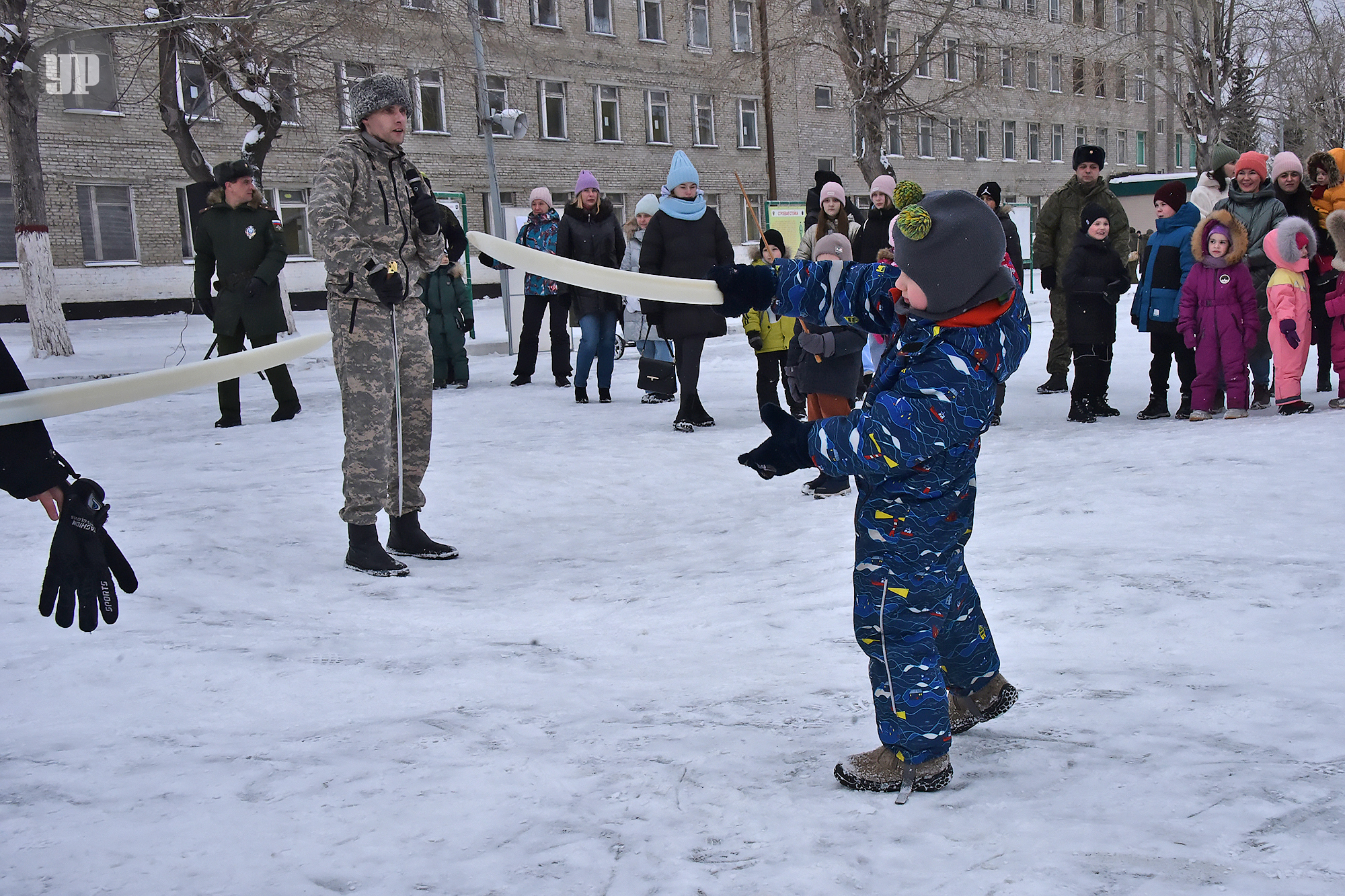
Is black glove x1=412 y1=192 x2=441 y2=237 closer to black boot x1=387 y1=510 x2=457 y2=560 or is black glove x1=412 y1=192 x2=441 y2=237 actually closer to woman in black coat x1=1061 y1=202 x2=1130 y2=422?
black boot x1=387 y1=510 x2=457 y2=560

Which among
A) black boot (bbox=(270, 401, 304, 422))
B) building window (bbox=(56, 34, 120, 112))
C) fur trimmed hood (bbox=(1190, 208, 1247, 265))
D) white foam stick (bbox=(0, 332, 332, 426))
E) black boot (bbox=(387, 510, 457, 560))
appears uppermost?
building window (bbox=(56, 34, 120, 112))

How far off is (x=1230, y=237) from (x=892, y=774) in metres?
6.06

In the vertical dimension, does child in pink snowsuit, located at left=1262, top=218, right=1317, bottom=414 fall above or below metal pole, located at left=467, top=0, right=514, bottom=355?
below

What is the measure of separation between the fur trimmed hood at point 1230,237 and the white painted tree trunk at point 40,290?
13967mm

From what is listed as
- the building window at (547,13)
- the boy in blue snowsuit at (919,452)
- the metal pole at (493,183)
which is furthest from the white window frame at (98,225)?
the boy in blue snowsuit at (919,452)

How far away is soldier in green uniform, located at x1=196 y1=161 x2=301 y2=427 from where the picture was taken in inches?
343

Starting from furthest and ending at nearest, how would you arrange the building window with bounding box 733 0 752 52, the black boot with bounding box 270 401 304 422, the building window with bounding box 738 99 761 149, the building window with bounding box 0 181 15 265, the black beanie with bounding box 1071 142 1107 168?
1. the building window with bounding box 738 99 761 149
2. the building window with bounding box 733 0 752 52
3. the building window with bounding box 0 181 15 265
4. the black boot with bounding box 270 401 304 422
5. the black beanie with bounding box 1071 142 1107 168

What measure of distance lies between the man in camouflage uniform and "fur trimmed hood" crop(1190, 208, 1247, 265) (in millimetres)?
5174

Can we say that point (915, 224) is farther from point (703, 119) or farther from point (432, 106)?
point (703, 119)

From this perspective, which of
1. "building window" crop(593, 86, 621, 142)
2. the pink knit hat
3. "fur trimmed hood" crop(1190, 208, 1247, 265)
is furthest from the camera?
"building window" crop(593, 86, 621, 142)

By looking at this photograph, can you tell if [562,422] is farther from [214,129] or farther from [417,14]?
[214,129]

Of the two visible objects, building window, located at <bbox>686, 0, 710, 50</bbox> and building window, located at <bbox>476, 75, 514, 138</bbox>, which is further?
building window, located at <bbox>686, 0, 710, 50</bbox>

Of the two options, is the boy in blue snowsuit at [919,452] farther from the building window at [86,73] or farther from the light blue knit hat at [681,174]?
the building window at [86,73]

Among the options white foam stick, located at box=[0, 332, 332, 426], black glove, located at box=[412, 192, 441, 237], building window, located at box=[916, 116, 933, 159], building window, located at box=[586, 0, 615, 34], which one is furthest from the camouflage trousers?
building window, located at box=[916, 116, 933, 159]
